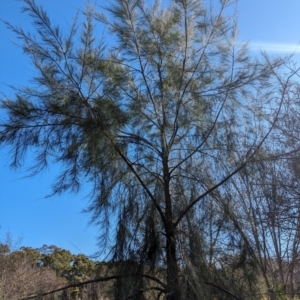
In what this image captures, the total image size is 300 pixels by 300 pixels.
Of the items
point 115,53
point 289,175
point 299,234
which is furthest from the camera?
point 299,234

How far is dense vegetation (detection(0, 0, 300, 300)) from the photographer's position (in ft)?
12.7

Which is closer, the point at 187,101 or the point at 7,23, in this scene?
the point at 7,23

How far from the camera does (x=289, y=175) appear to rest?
471 centimetres

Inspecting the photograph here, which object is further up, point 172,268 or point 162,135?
point 162,135

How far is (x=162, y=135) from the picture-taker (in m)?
4.21

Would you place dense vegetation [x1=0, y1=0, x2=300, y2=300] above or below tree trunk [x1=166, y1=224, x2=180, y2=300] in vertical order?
above

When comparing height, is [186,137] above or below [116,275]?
above

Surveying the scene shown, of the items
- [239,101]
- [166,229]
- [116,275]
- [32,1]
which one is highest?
[32,1]

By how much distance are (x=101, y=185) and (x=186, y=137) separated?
1.01m

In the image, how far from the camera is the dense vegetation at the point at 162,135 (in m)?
3.87

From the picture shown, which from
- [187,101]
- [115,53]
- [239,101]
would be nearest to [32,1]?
[115,53]

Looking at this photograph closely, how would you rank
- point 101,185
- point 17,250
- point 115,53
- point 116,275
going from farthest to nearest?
point 17,250 → point 115,53 → point 101,185 → point 116,275

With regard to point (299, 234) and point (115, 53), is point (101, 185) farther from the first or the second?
point (299, 234)

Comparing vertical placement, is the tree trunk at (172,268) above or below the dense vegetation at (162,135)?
below
